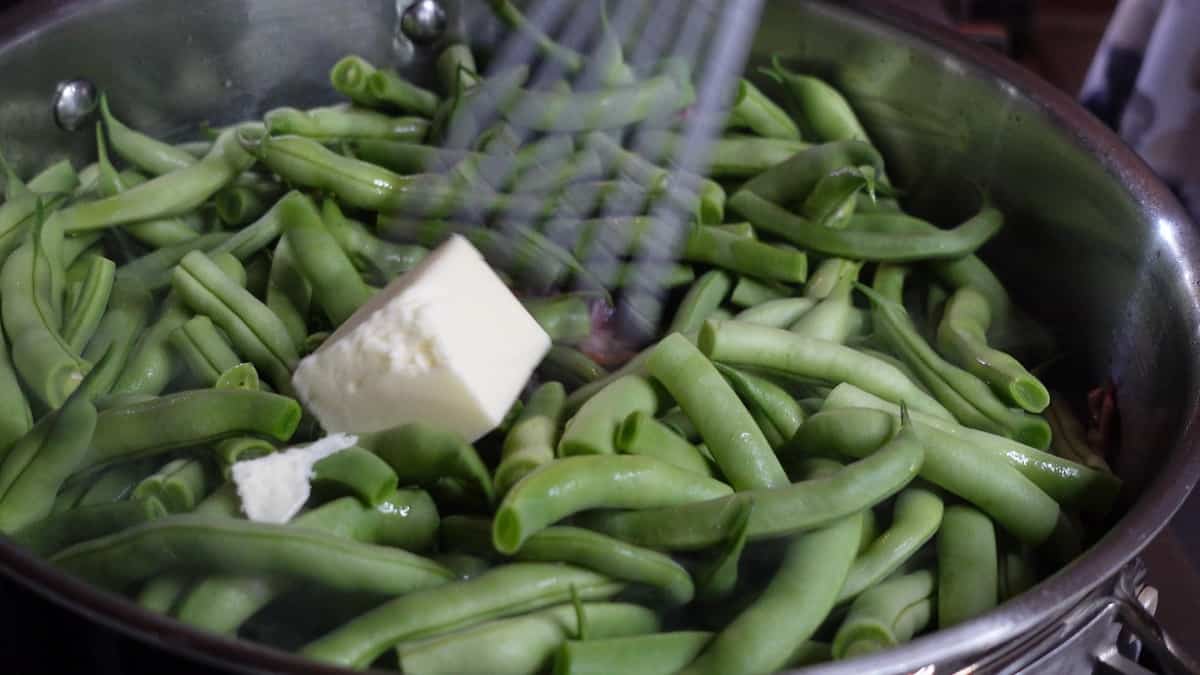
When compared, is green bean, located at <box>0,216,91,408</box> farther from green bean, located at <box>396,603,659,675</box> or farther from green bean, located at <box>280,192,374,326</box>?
green bean, located at <box>396,603,659,675</box>

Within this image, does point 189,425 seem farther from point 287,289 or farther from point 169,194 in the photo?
point 169,194

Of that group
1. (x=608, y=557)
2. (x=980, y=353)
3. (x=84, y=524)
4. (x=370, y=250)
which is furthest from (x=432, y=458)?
(x=980, y=353)

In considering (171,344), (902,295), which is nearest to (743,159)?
(902,295)

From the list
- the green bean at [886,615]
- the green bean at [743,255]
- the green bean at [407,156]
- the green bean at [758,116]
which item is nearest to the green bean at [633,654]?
the green bean at [886,615]

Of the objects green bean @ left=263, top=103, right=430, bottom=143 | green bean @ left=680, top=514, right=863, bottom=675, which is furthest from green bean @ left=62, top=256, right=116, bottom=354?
green bean @ left=680, top=514, right=863, bottom=675

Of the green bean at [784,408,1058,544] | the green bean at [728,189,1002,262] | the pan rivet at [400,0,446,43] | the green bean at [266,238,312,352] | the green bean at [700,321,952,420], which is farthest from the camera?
the pan rivet at [400,0,446,43]
